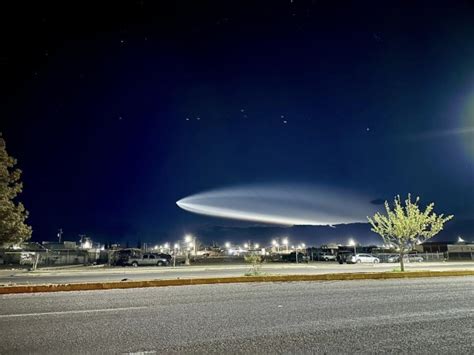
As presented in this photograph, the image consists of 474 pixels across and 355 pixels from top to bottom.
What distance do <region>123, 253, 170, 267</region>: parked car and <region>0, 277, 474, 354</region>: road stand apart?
2837cm

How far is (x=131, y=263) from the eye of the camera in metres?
36.8

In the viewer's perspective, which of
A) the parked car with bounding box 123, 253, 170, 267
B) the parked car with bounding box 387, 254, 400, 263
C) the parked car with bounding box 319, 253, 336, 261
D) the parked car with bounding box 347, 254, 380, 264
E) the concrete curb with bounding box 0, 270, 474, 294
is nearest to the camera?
the concrete curb with bounding box 0, 270, 474, 294

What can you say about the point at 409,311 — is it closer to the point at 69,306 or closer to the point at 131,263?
the point at 69,306

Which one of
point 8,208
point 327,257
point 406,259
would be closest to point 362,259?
point 406,259

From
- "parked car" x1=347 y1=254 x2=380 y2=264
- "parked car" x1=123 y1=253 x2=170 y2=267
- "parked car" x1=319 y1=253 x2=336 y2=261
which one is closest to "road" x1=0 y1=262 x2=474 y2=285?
"parked car" x1=123 y1=253 x2=170 y2=267

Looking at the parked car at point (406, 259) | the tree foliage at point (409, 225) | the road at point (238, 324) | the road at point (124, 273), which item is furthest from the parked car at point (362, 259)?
the road at point (238, 324)

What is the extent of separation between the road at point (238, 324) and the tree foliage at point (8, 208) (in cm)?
1345

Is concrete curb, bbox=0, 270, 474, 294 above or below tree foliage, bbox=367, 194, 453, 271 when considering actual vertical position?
below

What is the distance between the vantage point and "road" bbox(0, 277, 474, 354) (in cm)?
461

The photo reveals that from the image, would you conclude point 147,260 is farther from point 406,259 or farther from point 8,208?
point 406,259

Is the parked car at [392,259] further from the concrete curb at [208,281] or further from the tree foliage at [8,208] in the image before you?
the tree foliage at [8,208]

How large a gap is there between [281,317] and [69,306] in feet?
16.7

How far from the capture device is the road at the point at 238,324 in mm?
4609

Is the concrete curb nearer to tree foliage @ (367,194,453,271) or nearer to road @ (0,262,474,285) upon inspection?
tree foliage @ (367,194,453,271)
